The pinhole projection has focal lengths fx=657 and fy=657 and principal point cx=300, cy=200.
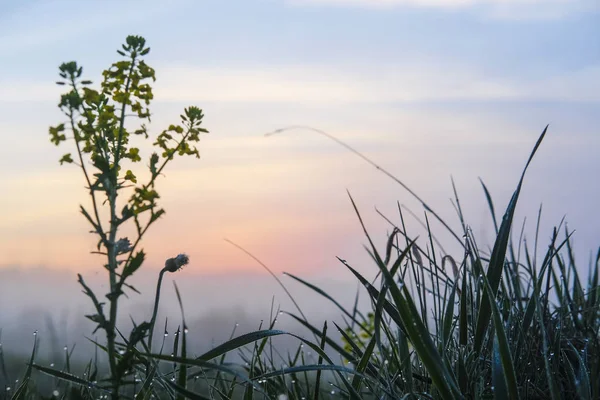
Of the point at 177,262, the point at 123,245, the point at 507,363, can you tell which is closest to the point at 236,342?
the point at 177,262

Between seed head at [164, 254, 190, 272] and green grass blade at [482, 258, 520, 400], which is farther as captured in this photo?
seed head at [164, 254, 190, 272]

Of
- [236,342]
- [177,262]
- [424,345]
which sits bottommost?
[236,342]

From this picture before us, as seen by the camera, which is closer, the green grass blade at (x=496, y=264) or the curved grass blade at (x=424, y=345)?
the curved grass blade at (x=424, y=345)

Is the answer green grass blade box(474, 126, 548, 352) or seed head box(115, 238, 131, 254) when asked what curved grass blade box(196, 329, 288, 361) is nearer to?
seed head box(115, 238, 131, 254)

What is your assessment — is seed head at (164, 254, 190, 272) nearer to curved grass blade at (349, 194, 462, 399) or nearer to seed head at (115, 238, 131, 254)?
seed head at (115, 238, 131, 254)

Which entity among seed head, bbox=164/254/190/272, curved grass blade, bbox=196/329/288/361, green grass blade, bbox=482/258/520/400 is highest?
seed head, bbox=164/254/190/272

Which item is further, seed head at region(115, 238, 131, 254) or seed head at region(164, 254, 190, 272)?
seed head at region(164, 254, 190, 272)

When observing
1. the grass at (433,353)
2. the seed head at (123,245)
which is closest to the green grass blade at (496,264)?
the grass at (433,353)

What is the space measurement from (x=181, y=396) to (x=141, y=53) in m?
1.02

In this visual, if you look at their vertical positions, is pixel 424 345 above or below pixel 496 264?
below

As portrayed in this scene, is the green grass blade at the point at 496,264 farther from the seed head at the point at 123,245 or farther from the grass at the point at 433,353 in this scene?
the seed head at the point at 123,245

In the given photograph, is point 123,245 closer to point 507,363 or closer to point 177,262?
point 177,262


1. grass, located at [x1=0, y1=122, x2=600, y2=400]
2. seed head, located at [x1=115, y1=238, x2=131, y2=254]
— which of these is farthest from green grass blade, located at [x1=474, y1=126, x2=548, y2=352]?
seed head, located at [x1=115, y1=238, x2=131, y2=254]

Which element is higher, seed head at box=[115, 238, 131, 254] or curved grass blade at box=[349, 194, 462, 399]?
seed head at box=[115, 238, 131, 254]
